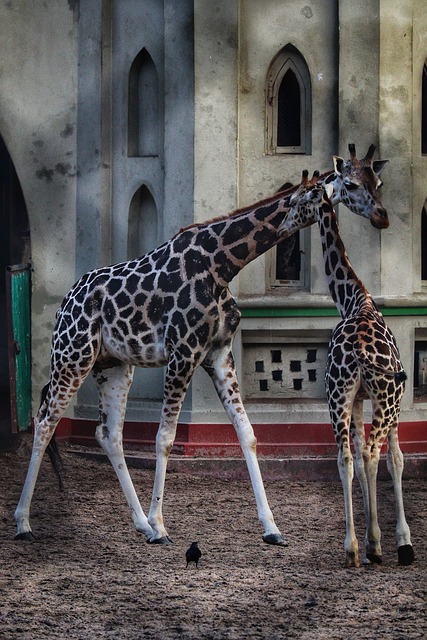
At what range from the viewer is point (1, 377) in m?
14.2

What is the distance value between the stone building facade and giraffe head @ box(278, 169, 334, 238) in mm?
3041

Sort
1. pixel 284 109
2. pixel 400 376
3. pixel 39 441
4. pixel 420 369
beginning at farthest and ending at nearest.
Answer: pixel 420 369 < pixel 284 109 < pixel 39 441 < pixel 400 376

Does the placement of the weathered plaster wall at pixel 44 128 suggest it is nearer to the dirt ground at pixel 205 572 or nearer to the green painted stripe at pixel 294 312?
the green painted stripe at pixel 294 312

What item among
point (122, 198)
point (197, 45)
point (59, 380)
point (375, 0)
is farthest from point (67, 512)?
point (375, 0)

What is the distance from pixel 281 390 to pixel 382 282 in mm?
1521

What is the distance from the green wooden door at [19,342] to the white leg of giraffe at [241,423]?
4098 mm

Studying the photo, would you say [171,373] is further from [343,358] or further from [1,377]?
[1,377]

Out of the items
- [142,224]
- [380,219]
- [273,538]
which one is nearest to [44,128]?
[142,224]

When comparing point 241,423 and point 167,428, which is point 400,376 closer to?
point 241,423

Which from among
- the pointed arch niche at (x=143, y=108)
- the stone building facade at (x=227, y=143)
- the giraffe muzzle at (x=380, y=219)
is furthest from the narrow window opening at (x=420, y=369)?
the giraffe muzzle at (x=380, y=219)

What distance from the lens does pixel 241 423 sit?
340 inches

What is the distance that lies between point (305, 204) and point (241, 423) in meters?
1.67

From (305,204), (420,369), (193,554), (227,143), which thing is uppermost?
(227,143)

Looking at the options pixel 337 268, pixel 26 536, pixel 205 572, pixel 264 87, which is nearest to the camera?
pixel 205 572
